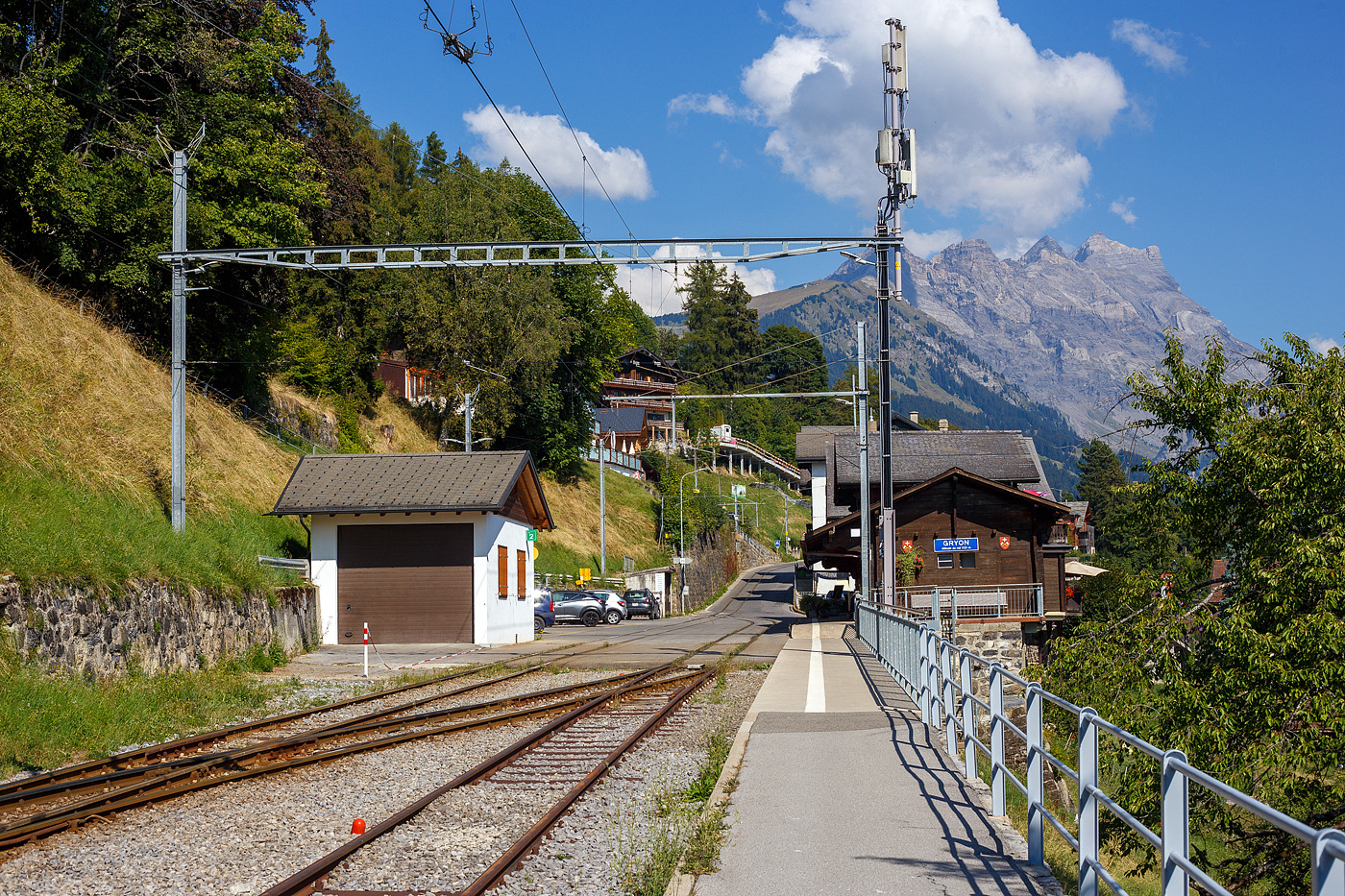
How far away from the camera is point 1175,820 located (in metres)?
4.00

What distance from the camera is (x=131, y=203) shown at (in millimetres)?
26500

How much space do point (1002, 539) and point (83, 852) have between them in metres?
36.9

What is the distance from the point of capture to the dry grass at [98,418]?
63.4 ft

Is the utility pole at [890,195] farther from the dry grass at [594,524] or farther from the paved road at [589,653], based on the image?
the dry grass at [594,524]

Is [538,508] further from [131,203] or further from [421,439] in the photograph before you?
[421,439]

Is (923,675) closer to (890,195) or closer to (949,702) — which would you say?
(949,702)

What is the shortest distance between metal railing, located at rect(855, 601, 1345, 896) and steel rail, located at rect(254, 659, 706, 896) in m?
4.40

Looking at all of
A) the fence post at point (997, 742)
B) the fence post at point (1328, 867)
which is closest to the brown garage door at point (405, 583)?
the fence post at point (997, 742)

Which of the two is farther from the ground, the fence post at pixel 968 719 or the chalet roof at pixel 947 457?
the chalet roof at pixel 947 457

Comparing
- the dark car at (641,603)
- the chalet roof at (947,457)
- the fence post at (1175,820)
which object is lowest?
the dark car at (641,603)

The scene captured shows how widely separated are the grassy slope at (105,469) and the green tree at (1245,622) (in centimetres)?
1448

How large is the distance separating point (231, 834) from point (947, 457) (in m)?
44.3

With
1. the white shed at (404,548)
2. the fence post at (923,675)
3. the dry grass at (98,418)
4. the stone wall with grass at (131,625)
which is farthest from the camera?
the white shed at (404,548)

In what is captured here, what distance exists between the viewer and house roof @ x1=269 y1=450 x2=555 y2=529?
1058 inches
